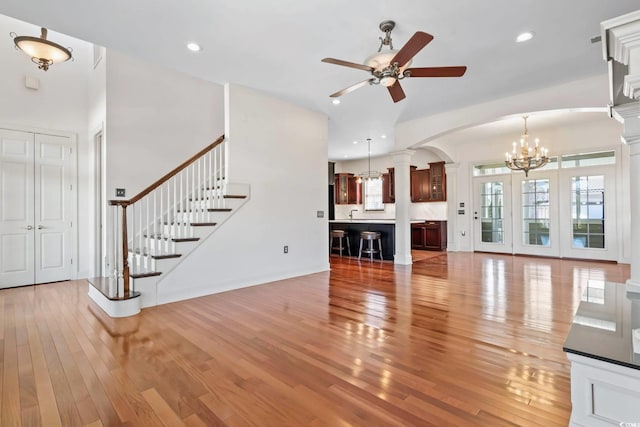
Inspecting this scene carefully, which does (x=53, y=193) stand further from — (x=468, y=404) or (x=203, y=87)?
(x=468, y=404)

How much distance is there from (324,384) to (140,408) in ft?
3.62

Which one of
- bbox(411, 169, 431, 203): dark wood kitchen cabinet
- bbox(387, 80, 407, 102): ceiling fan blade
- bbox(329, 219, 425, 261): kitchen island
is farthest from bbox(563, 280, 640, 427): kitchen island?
bbox(411, 169, 431, 203): dark wood kitchen cabinet

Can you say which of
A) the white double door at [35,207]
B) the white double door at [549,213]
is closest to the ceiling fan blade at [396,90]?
the white double door at [35,207]

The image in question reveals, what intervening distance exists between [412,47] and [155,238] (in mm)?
3652

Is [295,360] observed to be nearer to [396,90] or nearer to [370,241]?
[396,90]

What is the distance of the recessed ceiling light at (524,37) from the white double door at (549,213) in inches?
202

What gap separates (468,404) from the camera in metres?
1.77

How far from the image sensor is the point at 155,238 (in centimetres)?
393

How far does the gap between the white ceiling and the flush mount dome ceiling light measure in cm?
71

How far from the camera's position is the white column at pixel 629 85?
1215mm

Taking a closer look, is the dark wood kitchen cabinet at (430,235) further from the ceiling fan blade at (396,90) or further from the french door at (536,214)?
the ceiling fan blade at (396,90)

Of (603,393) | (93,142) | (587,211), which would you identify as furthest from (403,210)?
(93,142)

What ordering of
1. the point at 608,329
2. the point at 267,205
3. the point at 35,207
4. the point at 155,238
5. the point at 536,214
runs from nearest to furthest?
1. the point at 608,329
2. the point at 155,238
3. the point at 35,207
4. the point at 267,205
5. the point at 536,214

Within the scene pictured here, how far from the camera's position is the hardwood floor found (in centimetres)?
173
